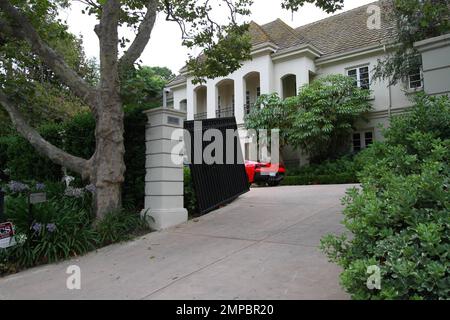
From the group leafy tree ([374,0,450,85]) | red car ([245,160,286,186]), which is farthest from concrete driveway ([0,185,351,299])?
leafy tree ([374,0,450,85])

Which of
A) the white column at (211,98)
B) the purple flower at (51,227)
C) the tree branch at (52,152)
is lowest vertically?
the purple flower at (51,227)

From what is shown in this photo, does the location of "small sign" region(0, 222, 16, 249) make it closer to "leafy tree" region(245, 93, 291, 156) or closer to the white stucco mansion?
the white stucco mansion

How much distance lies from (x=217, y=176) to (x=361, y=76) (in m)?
12.8

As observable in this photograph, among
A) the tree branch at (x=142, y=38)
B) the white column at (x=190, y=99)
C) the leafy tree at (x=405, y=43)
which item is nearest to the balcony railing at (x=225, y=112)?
the white column at (x=190, y=99)

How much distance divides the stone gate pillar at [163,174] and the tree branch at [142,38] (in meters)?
1.18

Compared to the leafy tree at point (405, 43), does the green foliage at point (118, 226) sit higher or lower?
lower

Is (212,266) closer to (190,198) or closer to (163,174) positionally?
(163,174)

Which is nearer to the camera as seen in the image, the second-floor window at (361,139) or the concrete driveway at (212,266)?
the concrete driveway at (212,266)

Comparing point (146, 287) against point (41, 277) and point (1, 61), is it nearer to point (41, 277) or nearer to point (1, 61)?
point (41, 277)

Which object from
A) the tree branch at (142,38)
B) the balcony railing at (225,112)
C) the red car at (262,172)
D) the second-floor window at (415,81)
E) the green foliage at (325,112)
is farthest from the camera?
the balcony railing at (225,112)

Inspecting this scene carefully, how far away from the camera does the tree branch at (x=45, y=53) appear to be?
23.5ft

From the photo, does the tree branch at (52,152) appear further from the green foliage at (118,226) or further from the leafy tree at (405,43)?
the leafy tree at (405,43)

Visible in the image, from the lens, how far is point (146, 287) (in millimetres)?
4234

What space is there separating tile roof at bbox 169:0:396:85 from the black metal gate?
10.8m
